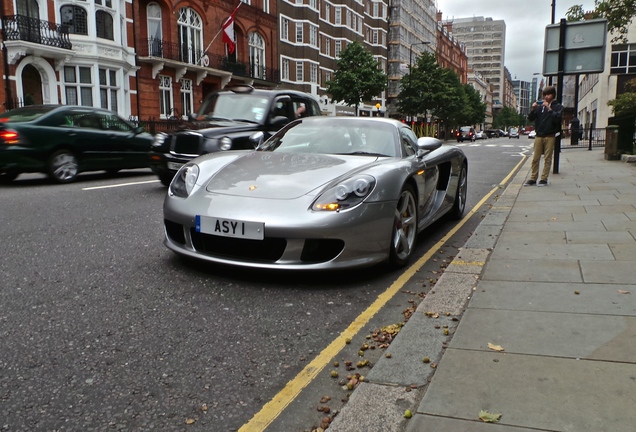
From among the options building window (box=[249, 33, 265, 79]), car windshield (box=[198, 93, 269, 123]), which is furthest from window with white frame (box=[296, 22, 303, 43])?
car windshield (box=[198, 93, 269, 123])

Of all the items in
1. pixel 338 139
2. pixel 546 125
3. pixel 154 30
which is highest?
pixel 154 30

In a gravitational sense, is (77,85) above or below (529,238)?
above

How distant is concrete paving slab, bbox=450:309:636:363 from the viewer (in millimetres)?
2838

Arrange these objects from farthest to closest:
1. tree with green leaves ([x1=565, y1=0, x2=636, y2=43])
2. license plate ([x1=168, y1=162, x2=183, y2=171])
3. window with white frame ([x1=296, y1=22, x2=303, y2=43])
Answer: window with white frame ([x1=296, y1=22, x2=303, y2=43]) → tree with green leaves ([x1=565, y1=0, x2=636, y2=43]) → license plate ([x1=168, y1=162, x2=183, y2=171])

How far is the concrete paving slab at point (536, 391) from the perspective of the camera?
86.0 inches

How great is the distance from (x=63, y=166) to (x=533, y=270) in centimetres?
889

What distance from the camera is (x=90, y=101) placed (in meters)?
26.7

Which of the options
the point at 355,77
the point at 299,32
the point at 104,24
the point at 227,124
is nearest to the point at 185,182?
the point at 227,124

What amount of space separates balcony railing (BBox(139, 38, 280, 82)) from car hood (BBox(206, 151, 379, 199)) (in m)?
27.8

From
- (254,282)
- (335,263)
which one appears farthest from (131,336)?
(335,263)

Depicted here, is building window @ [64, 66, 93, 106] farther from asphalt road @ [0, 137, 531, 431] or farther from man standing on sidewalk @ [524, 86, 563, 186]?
asphalt road @ [0, 137, 531, 431]

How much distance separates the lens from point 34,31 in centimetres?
2384

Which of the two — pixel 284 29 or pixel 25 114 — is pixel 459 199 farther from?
pixel 284 29

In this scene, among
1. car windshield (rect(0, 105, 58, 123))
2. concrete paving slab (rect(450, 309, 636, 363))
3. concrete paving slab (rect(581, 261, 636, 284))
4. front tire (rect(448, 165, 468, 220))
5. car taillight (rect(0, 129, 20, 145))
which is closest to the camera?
concrete paving slab (rect(450, 309, 636, 363))
